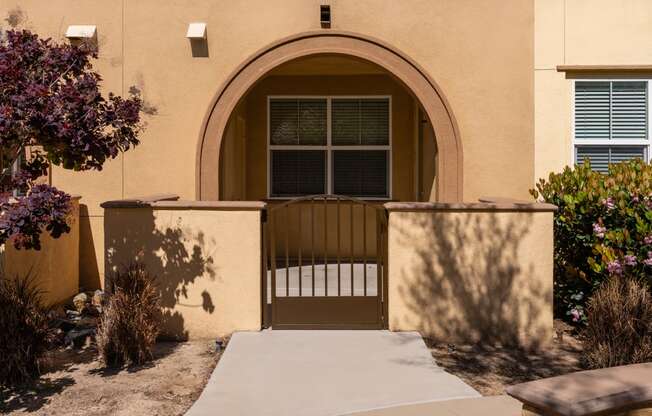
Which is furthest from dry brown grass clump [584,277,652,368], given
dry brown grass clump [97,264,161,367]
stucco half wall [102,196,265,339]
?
dry brown grass clump [97,264,161,367]

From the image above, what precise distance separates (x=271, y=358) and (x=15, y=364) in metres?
2.47

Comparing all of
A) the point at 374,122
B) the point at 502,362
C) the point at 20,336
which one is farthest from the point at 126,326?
the point at 374,122

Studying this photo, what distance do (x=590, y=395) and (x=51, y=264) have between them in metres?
7.38

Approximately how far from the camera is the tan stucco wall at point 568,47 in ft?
31.9

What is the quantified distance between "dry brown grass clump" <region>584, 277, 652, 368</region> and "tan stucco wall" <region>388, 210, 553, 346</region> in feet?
2.41

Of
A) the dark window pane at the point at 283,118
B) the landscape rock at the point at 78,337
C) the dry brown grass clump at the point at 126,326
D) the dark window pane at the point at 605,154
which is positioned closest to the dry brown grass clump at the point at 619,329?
the dark window pane at the point at 605,154

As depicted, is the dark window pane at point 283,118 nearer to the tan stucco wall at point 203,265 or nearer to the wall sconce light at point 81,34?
the wall sconce light at point 81,34

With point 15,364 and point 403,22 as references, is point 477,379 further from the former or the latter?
point 403,22

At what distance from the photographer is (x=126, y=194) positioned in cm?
991

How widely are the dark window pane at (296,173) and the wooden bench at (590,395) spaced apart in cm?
879

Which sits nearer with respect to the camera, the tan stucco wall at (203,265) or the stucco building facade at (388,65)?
the tan stucco wall at (203,265)

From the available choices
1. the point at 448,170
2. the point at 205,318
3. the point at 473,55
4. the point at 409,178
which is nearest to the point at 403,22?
the point at 473,55

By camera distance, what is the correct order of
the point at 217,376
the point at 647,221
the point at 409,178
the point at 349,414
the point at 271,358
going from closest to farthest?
1. the point at 349,414
2. the point at 217,376
3. the point at 271,358
4. the point at 647,221
5. the point at 409,178

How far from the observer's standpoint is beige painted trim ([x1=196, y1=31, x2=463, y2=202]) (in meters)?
9.62
